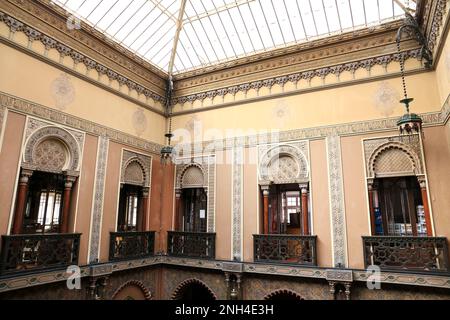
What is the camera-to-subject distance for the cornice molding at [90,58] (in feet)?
16.6

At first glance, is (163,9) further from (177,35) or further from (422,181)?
(422,181)

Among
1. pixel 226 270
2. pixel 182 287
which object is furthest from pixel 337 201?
pixel 182 287

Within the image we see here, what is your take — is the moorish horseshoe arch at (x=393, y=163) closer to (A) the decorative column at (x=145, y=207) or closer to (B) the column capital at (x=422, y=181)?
(B) the column capital at (x=422, y=181)

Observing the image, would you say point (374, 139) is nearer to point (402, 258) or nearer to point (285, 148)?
point (285, 148)

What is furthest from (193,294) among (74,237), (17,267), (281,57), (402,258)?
(281,57)

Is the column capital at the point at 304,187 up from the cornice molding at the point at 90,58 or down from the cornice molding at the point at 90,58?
down

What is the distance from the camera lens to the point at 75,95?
19.4 feet

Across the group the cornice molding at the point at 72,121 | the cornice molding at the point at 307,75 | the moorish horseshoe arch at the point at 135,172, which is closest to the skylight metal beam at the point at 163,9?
the cornice molding at the point at 307,75

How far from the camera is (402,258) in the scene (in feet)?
16.5

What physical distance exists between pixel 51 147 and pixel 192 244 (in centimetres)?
348

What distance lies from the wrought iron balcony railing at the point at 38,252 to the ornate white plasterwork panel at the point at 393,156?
5.44 m

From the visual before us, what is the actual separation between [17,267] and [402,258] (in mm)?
6043
